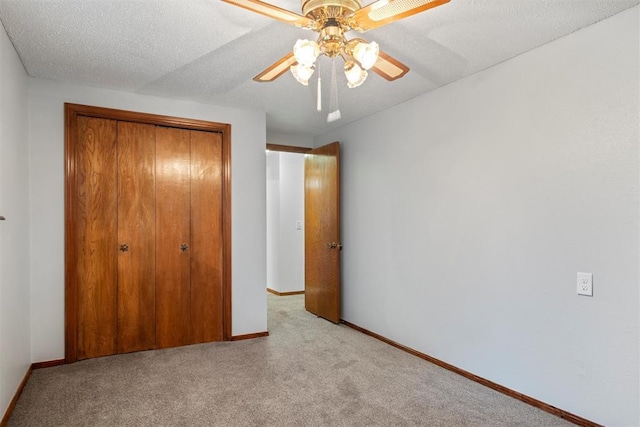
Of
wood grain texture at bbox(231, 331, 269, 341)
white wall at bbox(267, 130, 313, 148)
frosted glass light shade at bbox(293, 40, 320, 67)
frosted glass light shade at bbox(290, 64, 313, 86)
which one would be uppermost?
white wall at bbox(267, 130, 313, 148)

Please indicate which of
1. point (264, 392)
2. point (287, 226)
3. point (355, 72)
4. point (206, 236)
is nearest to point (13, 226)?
point (206, 236)

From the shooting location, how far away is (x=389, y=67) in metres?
1.99

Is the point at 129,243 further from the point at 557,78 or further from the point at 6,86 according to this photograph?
the point at 557,78

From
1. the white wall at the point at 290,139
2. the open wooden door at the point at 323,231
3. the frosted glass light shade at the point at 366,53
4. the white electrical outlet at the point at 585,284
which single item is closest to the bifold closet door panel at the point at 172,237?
the white wall at the point at 290,139

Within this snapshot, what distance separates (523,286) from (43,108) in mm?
3805

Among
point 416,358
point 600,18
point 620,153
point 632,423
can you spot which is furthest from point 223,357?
point 600,18

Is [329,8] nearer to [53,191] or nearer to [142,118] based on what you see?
[142,118]

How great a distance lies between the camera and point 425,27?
2236mm

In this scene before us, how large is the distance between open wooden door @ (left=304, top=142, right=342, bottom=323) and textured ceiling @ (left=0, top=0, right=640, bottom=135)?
1.29m

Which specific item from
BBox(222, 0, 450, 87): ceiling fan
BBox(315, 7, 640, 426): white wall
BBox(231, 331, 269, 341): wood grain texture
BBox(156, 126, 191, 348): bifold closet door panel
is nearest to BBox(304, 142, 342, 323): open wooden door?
BBox(315, 7, 640, 426): white wall

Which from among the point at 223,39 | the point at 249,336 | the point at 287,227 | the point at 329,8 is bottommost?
the point at 249,336

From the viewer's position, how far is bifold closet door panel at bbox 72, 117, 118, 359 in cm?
322

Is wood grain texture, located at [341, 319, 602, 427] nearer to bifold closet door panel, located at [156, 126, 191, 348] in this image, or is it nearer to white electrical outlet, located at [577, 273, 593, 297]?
white electrical outlet, located at [577, 273, 593, 297]

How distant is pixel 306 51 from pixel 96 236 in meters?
2.60
